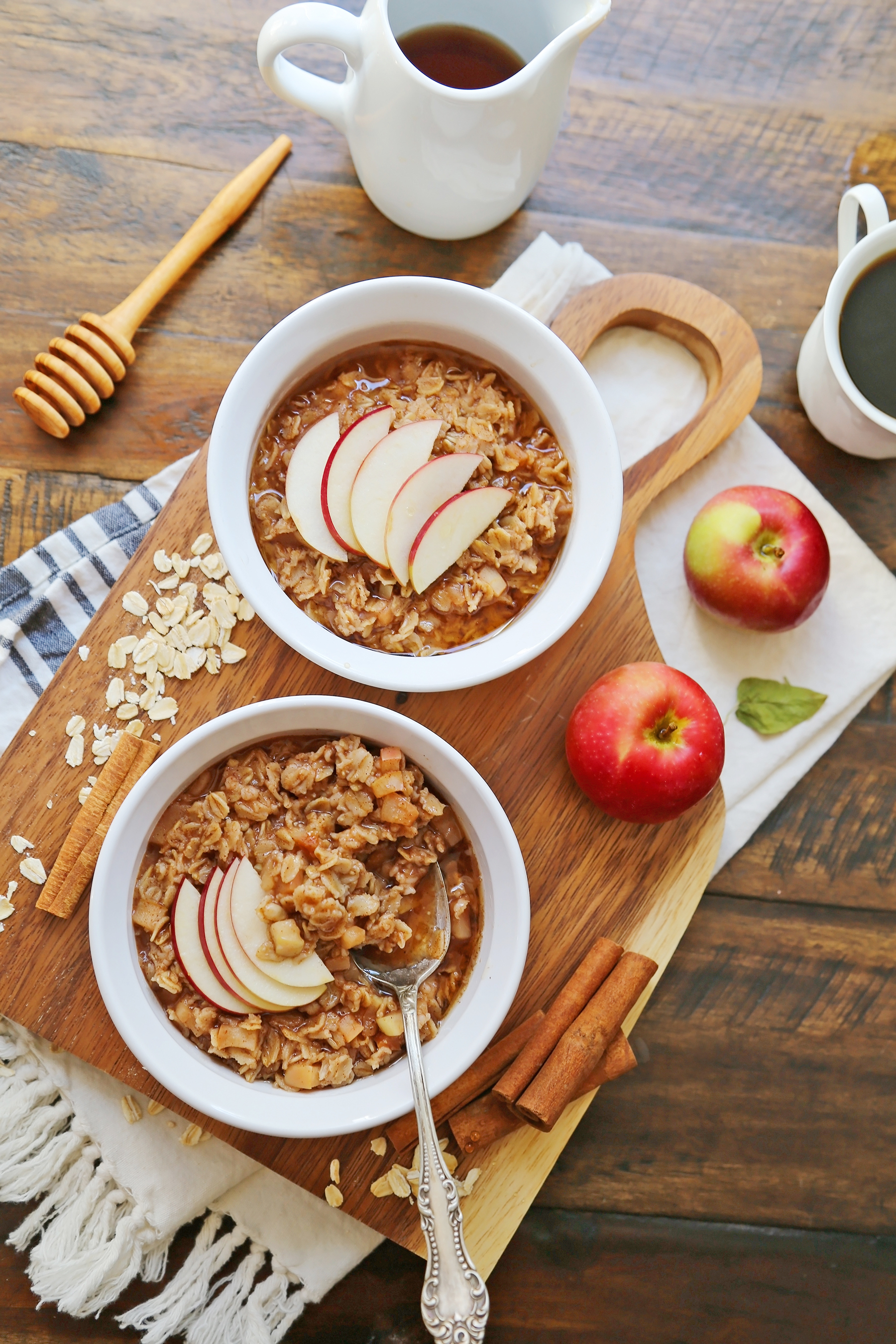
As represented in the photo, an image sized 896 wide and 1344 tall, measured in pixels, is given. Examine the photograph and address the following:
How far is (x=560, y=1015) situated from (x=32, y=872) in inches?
45.1

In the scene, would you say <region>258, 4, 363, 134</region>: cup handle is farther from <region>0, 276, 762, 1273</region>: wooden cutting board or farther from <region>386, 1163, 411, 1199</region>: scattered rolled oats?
<region>386, 1163, 411, 1199</region>: scattered rolled oats

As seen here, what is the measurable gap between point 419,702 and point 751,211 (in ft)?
4.98

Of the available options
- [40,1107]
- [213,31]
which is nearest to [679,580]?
[213,31]

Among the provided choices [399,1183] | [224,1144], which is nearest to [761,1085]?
[399,1183]

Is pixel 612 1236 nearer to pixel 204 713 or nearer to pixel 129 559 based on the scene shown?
pixel 204 713

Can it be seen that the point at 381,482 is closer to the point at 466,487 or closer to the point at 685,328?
the point at 466,487

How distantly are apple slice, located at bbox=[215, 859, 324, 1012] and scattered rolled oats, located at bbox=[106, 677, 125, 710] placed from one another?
463 mm

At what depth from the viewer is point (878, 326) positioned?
80.5 inches

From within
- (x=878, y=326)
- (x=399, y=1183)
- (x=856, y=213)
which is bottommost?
(x=399, y=1183)

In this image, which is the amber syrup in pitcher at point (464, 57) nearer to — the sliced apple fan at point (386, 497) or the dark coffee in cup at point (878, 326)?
the sliced apple fan at point (386, 497)

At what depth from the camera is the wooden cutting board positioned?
1.86m

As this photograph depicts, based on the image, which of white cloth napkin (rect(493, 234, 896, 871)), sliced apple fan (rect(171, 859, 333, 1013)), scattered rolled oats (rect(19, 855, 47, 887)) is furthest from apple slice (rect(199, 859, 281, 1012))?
white cloth napkin (rect(493, 234, 896, 871))

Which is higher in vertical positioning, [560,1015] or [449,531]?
[449,531]

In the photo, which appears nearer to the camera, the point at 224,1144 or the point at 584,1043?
the point at 584,1043
